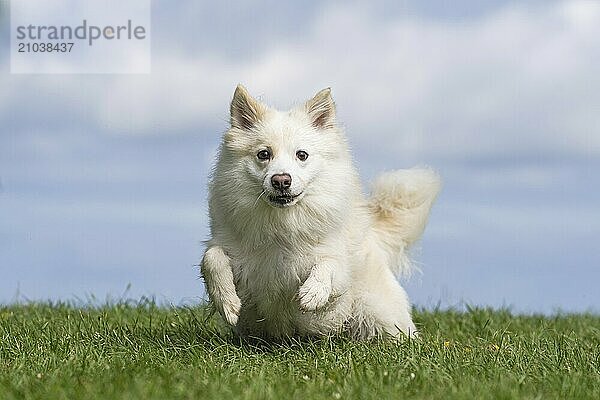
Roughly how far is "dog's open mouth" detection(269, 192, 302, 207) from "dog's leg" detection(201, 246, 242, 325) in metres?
0.66

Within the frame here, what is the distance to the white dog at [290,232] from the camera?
6.43m

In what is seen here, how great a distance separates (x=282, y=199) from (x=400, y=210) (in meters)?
1.78

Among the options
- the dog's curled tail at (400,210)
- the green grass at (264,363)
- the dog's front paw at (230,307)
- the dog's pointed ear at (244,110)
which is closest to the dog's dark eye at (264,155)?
the dog's pointed ear at (244,110)

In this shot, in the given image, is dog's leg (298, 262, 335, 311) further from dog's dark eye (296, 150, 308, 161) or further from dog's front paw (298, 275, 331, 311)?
dog's dark eye (296, 150, 308, 161)

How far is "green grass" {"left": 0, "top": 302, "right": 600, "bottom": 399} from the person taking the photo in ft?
16.8

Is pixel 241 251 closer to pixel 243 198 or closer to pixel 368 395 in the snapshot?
pixel 243 198

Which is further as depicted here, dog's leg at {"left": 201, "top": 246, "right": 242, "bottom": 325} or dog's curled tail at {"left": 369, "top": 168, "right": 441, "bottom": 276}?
dog's curled tail at {"left": 369, "top": 168, "right": 441, "bottom": 276}

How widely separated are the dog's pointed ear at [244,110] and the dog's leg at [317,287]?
116 cm

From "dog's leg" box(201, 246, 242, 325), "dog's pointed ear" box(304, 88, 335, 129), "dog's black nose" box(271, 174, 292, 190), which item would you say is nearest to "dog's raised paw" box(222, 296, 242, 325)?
"dog's leg" box(201, 246, 242, 325)

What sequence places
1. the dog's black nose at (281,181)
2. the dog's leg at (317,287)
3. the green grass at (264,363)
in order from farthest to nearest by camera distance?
the dog's leg at (317,287) → the dog's black nose at (281,181) → the green grass at (264,363)

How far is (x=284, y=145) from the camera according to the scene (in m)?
6.36

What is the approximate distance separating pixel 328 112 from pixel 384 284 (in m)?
1.55

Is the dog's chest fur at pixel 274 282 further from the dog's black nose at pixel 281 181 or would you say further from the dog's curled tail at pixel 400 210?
the dog's curled tail at pixel 400 210

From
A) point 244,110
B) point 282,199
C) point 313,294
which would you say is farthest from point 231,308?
point 244,110
